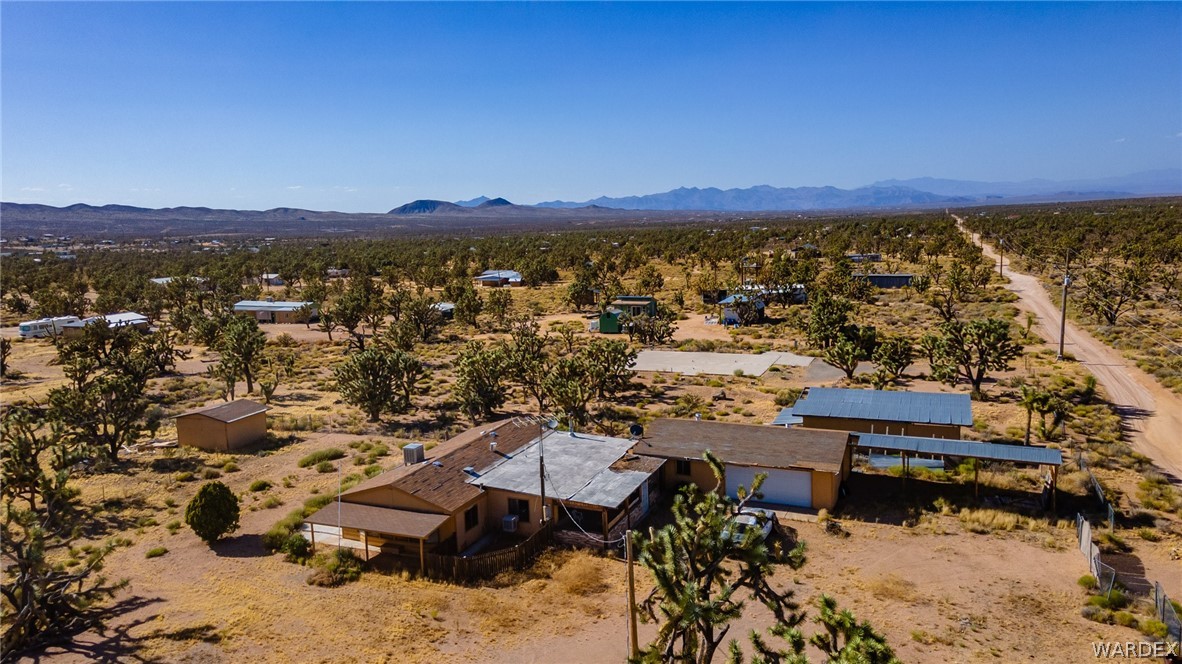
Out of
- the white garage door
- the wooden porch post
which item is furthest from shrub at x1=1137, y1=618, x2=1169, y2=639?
the wooden porch post

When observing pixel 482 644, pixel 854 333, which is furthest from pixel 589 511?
pixel 854 333

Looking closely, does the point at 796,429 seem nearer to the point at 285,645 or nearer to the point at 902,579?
the point at 902,579

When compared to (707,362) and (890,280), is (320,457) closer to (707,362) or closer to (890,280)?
(707,362)

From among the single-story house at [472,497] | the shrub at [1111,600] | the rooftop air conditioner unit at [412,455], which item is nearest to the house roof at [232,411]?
the single-story house at [472,497]

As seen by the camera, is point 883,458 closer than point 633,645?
No

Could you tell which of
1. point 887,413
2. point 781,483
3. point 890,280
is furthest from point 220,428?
point 890,280

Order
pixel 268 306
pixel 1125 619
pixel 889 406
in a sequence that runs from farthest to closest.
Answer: pixel 268 306, pixel 889 406, pixel 1125 619

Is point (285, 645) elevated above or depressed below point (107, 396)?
below
